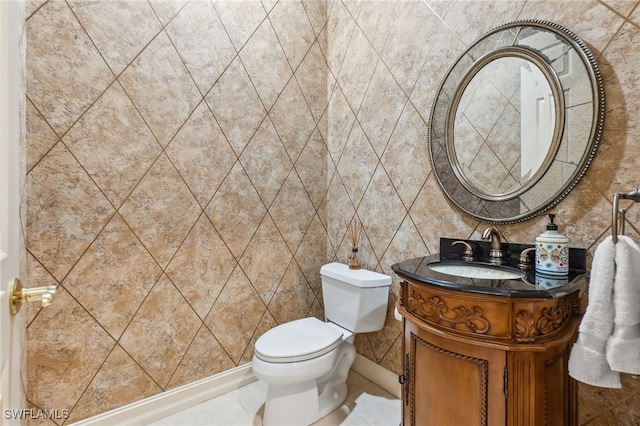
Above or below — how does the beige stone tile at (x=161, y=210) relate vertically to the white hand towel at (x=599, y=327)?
above

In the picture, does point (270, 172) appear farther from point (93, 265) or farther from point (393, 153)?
point (93, 265)

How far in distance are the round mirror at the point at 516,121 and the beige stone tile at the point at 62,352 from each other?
6.13 ft

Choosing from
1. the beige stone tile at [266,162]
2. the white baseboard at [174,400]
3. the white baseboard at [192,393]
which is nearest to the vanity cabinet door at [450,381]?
the white baseboard at [192,393]

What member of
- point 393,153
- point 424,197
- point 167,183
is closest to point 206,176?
point 167,183

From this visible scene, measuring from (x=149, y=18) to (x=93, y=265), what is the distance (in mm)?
1298

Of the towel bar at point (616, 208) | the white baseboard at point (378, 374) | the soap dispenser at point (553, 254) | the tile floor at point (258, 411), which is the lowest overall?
the tile floor at point (258, 411)

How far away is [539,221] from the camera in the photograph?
1240mm

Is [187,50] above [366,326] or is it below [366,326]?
above

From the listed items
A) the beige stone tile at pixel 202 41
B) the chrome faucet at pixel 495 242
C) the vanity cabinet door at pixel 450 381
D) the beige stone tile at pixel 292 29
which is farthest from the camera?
the beige stone tile at pixel 292 29

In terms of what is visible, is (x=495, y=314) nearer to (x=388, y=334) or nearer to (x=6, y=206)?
(x=388, y=334)

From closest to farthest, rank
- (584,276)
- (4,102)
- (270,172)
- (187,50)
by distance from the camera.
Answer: (4,102), (584,276), (187,50), (270,172)

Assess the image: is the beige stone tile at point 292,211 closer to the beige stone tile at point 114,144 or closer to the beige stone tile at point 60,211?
the beige stone tile at point 114,144

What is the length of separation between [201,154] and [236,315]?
100 centimetres

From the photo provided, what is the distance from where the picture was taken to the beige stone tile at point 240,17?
6.03ft
